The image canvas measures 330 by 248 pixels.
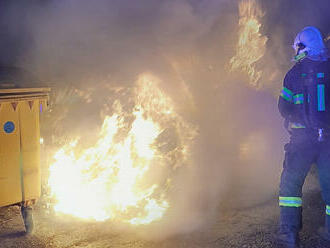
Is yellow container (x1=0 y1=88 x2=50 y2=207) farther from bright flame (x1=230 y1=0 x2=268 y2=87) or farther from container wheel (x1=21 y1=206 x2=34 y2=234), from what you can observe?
bright flame (x1=230 y1=0 x2=268 y2=87)

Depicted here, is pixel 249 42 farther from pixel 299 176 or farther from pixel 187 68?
pixel 299 176

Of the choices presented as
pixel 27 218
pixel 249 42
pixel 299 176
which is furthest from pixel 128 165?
pixel 249 42

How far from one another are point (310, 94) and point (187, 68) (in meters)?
4.21

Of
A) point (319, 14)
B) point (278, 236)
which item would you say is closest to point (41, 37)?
point (278, 236)

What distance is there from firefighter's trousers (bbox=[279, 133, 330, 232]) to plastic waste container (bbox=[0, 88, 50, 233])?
2.89 meters

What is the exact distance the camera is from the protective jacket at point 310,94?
3.56 meters

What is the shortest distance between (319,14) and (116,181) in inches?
257

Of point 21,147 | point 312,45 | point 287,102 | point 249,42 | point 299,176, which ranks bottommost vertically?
point 299,176

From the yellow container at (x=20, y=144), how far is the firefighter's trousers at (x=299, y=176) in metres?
2.89

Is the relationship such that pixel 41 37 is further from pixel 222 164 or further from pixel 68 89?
pixel 222 164

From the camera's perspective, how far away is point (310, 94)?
359 cm

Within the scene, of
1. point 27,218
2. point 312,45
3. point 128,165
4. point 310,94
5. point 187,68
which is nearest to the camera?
point 310,94

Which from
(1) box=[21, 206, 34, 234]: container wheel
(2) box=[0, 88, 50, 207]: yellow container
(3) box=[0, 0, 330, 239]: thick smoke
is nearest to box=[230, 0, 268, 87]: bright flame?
(3) box=[0, 0, 330, 239]: thick smoke

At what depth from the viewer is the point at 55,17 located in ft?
20.0
